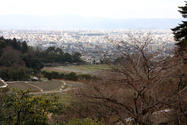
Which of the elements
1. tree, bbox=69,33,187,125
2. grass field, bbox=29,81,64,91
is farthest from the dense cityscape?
grass field, bbox=29,81,64,91

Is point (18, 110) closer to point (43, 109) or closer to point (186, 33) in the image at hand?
point (43, 109)

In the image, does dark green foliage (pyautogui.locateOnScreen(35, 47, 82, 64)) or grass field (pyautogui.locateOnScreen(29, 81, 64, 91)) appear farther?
dark green foliage (pyautogui.locateOnScreen(35, 47, 82, 64))

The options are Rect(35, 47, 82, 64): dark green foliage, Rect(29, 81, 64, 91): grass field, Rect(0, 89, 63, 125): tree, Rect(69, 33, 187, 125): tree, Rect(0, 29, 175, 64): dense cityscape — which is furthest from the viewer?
Rect(35, 47, 82, 64): dark green foliage

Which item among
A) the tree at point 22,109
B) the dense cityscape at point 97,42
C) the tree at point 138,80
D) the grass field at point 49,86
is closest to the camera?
the tree at point 22,109

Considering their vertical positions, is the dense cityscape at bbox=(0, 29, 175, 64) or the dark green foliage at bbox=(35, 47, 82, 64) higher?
the dense cityscape at bbox=(0, 29, 175, 64)

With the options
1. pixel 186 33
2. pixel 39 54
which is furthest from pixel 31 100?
pixel 39 54

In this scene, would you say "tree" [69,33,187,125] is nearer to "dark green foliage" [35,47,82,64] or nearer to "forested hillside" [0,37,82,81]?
"forested hillside" [0,37,82,81]

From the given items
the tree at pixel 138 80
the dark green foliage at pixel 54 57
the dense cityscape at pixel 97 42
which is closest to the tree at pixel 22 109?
the tree at pixel 138 80

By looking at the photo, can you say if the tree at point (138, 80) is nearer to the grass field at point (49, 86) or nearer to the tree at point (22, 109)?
the tree at point (22, 109)

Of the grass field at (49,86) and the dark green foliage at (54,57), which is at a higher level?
the dark green foliage at (54,57)

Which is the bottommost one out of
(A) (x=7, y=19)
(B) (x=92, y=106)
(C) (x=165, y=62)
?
(B) (x=92, y=106)

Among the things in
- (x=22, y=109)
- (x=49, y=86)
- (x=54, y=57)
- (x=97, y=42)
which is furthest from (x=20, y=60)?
(x=22, y=109)
